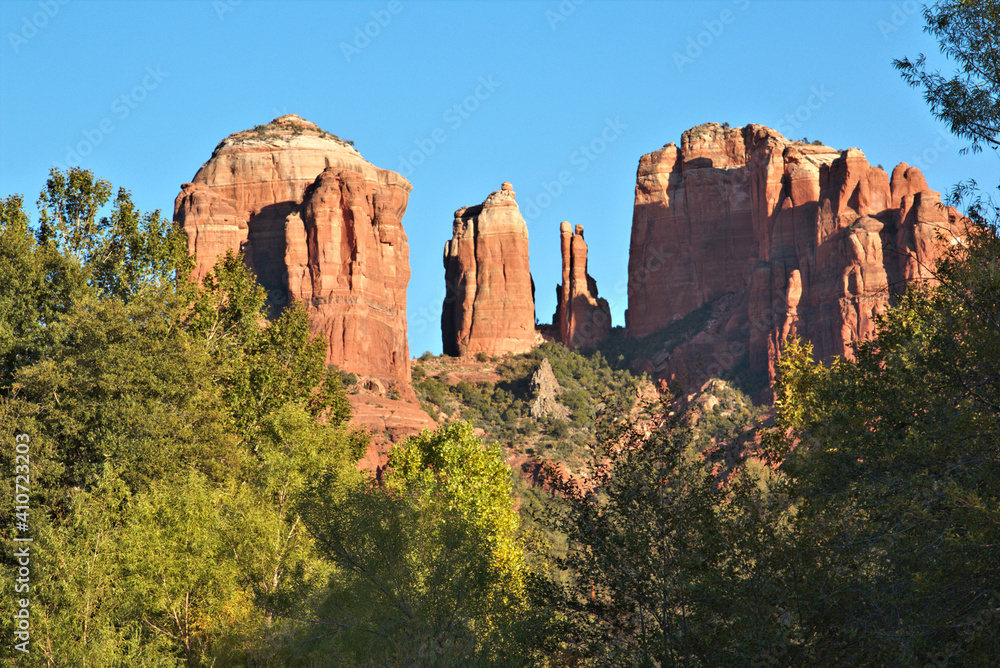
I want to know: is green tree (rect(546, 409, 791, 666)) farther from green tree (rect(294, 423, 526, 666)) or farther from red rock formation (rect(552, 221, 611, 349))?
red rock formation (rect(552, 221, 611, 349))

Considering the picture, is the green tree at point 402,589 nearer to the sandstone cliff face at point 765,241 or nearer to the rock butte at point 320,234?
the sandstone cliff face at point 765,241

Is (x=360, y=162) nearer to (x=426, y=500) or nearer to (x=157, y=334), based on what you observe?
(x=157, y=334)

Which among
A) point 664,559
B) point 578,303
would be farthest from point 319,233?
point 664,559

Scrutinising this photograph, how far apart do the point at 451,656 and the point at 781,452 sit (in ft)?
23.2

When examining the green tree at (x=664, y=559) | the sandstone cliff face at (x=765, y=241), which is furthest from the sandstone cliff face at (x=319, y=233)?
the green tree at (x=664, y=559)

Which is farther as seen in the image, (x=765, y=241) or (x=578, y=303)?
(x=578, y=303)

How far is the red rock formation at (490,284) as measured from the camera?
128 metres

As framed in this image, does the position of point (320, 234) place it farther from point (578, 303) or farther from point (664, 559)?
point (664, 559)

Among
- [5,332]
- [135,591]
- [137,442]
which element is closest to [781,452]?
[135,591]

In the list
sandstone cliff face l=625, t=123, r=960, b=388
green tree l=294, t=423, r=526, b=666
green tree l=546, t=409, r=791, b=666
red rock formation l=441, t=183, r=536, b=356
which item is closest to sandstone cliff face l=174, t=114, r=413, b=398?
red rock formation l=441, t=183, r=536, b=356

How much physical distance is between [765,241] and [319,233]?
51.5m

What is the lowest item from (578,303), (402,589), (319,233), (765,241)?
(402,589)

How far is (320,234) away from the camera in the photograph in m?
98.6

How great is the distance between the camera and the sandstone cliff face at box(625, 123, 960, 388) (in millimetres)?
96625
